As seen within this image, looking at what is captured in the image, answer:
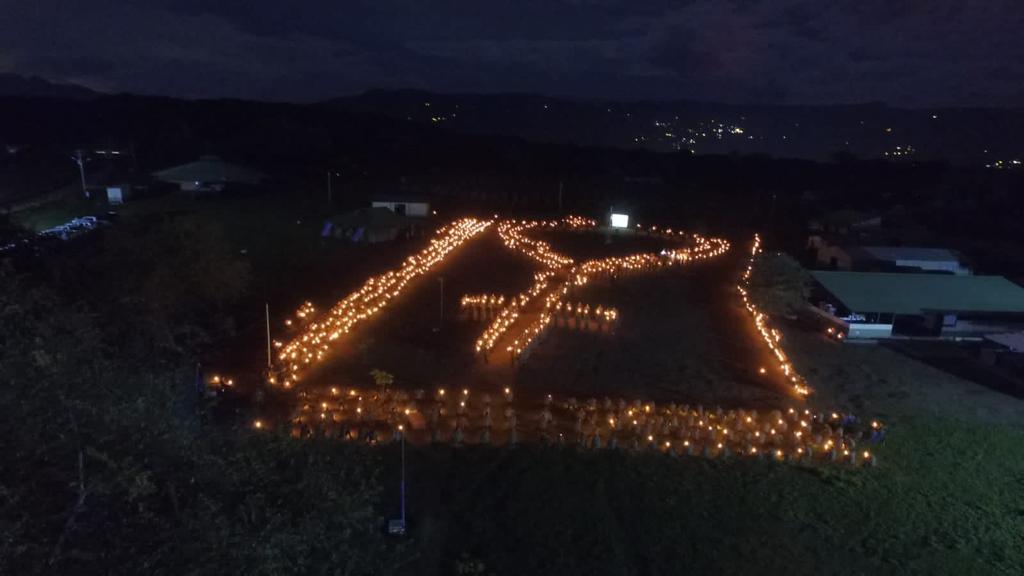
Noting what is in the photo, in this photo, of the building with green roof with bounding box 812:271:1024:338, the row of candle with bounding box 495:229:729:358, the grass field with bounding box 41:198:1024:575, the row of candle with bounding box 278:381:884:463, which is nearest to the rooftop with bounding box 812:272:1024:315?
the building with green roof with bounding box 812:271:1024:338

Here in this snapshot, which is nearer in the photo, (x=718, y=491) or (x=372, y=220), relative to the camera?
(x=718, y=491)

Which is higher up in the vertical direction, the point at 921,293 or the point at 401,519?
the point at 921,293

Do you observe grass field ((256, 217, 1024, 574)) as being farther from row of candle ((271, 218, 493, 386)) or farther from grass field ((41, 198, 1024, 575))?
row of candle ((271, 218, 493, 386))

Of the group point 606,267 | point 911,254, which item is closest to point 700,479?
point 606,267

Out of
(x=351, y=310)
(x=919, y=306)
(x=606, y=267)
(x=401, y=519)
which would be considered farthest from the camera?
(x=606, y=267)

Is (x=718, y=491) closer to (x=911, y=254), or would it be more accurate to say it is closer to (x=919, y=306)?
(x=919, y=306)

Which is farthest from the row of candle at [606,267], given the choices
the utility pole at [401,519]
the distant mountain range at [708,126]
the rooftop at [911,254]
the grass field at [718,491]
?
the distant mountain range at [708,126]

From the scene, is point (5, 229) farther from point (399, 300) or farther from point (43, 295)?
point (43, 295)
